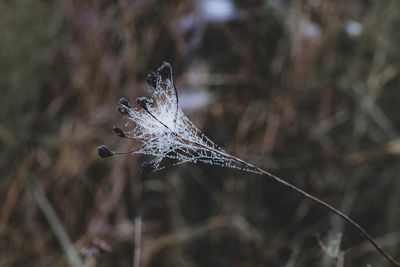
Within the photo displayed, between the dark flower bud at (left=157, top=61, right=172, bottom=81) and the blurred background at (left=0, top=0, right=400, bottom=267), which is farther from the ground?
the blurred background at (left=0, top=0, right=400, bottom=267)

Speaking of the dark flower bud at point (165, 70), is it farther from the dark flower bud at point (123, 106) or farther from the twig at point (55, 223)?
the twig at point (55, 223)

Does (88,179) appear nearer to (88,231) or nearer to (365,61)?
(88,231)

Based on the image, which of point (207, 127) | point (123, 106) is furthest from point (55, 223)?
point (123, 106)

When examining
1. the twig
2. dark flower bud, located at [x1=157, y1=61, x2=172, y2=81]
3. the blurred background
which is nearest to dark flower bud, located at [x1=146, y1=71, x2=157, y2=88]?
dark flower bud, located at [x1=157, y1=61, x2=172, y2=81]

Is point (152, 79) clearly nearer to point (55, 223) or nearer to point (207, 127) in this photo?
point (55, 223)

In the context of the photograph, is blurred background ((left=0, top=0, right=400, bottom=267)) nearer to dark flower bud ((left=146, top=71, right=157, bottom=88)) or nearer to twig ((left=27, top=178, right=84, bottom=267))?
twig ((left=27, top=178, right=84, bottom=267))

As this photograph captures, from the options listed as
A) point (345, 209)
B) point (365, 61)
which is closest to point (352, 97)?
point (365, 61)

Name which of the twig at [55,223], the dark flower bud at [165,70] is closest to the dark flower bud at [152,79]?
the dark flower bud at [165,70]

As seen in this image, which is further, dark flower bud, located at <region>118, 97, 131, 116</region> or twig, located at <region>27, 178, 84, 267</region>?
twig, located at <region>27, 178, 84, 267</region>
